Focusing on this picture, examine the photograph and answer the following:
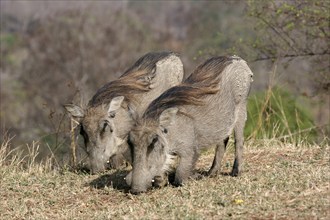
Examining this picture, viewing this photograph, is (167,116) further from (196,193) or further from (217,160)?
(217,160)

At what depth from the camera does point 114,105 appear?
653 cm

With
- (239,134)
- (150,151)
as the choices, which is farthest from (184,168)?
(239,134)

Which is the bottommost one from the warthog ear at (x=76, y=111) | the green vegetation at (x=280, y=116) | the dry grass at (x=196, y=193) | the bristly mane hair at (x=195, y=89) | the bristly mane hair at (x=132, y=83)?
the green vegetation at (x=280, y=116)

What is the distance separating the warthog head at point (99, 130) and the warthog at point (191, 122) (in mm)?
815

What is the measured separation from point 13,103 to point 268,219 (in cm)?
1921

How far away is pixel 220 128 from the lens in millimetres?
5863

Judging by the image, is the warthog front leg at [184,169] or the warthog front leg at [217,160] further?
the warthog front leg at [217,160]

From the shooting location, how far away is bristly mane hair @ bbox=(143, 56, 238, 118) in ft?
18.5

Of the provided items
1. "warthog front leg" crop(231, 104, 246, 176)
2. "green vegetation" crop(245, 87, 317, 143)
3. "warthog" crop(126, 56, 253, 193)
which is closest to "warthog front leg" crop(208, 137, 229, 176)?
"warthog" crop(126, 56, 253, 193)

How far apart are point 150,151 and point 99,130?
1.08 metres

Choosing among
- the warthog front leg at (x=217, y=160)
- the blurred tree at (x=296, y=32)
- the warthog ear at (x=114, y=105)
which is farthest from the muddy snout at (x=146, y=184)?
the blurred tree at (x=296, y=32)

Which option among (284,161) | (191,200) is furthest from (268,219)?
(284,161)

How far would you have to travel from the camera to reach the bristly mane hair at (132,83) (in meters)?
6.62

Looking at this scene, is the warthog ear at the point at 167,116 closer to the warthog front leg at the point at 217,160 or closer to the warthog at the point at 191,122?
the warthog at the point at 191,122
